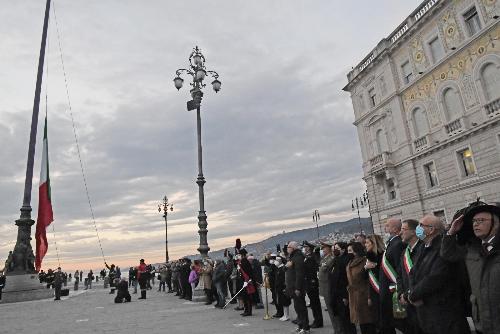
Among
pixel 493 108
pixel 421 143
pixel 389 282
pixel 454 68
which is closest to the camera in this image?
pixel 389 282

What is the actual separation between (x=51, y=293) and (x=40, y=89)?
12.6m

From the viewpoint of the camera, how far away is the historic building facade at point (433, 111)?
22359 mm

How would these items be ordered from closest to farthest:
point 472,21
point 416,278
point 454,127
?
point 416,278 → point 472,21 → point 454,127

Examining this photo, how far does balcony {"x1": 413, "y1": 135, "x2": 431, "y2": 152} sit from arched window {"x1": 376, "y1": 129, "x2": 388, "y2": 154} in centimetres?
323

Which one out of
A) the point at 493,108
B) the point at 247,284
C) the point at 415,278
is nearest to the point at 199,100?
the point at 247,284

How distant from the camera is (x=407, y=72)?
29.0 metres

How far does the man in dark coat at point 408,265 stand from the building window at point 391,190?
2705cm

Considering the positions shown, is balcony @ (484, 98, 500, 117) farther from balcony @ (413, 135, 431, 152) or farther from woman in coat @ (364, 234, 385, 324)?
woman in coat @ (364, 234, 385, 324)

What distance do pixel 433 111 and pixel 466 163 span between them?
4623 mm

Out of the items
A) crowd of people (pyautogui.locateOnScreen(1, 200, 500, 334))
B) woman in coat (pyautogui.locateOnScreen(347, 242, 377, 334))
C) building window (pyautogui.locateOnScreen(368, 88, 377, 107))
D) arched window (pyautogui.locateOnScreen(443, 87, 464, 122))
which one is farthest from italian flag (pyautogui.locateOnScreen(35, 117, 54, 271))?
building window (pyautogui.locateOnScreen(368, 88, 377, 107))

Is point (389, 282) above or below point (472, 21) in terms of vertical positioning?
below

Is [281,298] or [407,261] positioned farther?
[281,298]

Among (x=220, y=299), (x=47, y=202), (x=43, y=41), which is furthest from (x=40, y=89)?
(x=220, y=299)

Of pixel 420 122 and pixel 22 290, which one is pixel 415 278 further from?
pixel 420 122
